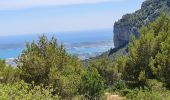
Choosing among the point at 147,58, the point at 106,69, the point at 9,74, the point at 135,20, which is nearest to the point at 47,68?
the point at 9,74

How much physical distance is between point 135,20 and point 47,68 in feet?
447

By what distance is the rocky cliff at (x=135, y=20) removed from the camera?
15340 centimetres

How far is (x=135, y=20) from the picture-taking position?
162750 mm

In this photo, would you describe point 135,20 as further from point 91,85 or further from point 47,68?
point 47,68

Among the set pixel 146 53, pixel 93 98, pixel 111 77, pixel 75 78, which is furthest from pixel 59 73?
pixel 111 77

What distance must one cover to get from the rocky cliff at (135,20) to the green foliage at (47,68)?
12027 cm

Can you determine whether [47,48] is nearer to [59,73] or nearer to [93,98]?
[59,73]

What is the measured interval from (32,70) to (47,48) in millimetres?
1717

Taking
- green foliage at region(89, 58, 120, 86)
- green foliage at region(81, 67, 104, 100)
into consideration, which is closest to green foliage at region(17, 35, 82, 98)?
green foliage at region(81, 67, 104, 100)

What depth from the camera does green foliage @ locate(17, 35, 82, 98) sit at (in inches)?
1094

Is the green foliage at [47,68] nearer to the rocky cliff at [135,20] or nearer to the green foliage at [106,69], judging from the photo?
the green foliage at [106,69]

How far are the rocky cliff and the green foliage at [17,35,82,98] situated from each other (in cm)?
12027

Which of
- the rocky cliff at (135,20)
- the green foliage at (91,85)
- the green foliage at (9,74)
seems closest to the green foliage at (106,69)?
the green foliage at (91,85)

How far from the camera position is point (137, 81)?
38.4 meters
